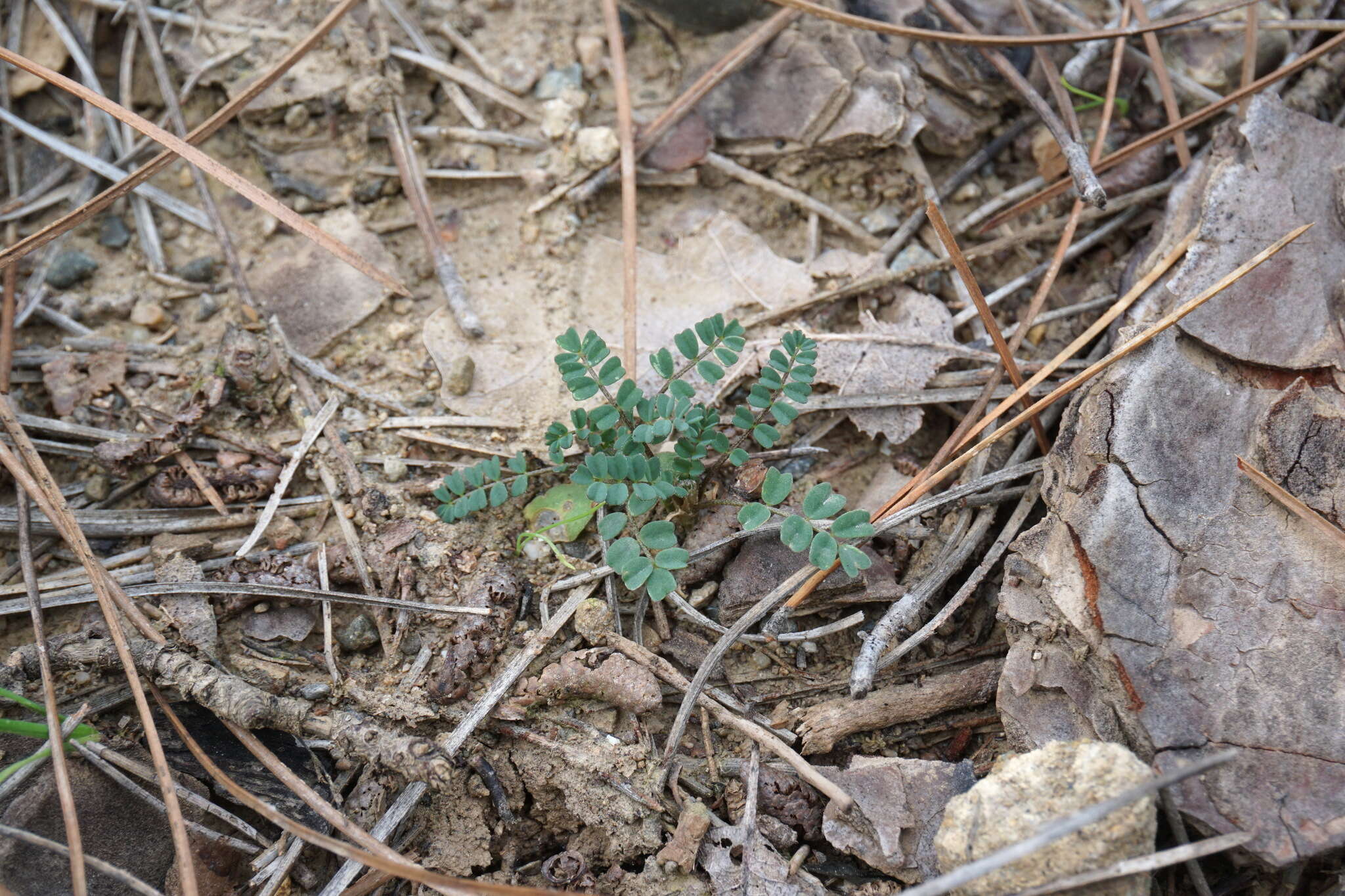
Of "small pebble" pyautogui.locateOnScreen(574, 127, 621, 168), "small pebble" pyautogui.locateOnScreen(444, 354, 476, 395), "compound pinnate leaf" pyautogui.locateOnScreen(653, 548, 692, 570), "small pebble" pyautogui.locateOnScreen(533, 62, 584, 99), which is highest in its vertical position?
"small pebble" pyautogui.locateOnScreen(533, 62, 584, 99)

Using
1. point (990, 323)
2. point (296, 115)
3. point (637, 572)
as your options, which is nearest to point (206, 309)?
point (296, 115)

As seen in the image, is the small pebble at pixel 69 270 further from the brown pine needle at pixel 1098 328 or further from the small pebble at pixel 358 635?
the brown pine needle at pixel 1098 328

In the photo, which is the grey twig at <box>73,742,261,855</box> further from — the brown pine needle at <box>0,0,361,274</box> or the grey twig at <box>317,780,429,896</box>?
the brown pine needle at <box>0,0,361,274</box>

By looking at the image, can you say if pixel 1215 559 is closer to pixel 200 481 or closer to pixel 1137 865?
pixel 1137 865

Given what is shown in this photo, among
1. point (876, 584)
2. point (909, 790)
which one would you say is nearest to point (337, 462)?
point (876, 584)

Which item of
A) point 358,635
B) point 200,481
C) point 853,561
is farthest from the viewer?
point 200,481

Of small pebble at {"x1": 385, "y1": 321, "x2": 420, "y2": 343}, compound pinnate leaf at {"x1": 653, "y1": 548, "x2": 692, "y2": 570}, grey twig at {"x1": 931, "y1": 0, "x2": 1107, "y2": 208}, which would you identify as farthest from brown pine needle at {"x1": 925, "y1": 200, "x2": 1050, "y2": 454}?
small pebble at {"x1": 385, "y1": 321, "x2": 420, "y2": 343}
